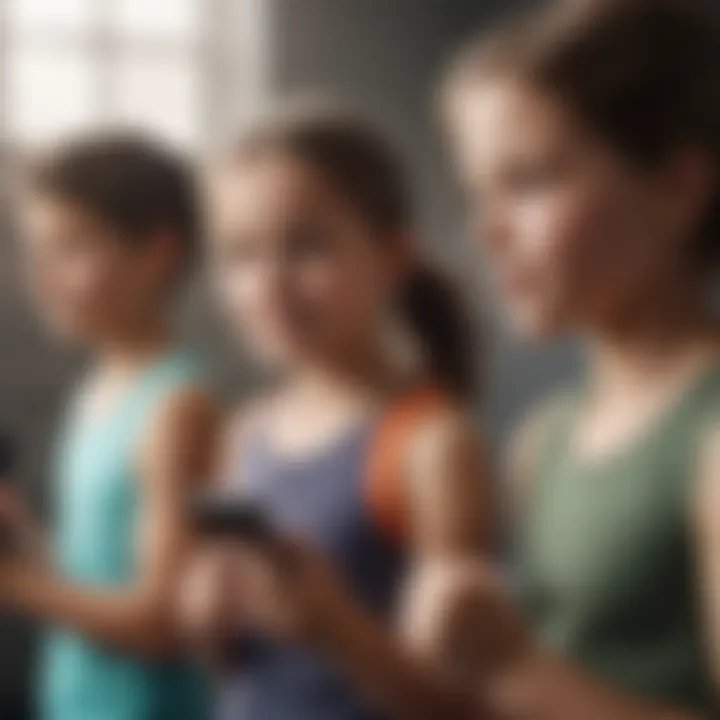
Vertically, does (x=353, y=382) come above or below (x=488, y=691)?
above

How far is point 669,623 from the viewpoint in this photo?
365mm

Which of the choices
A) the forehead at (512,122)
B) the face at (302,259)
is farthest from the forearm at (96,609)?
the forehead at (512,122)

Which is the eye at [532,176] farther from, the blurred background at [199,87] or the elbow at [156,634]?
the elbow at [156,634]

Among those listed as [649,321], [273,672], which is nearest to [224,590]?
[273,672]

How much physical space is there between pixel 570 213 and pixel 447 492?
11 centimetres

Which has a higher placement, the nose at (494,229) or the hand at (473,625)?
the nose at (494,229)

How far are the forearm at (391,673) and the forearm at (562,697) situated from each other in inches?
1.1

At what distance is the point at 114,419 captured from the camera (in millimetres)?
526

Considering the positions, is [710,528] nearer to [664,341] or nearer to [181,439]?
[664,341]

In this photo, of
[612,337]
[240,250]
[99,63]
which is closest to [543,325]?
[612,337]

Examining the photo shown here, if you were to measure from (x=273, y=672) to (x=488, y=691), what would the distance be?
0.10 meters

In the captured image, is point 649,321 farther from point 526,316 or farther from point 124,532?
point 124,532

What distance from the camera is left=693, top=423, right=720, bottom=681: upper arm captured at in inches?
13.6

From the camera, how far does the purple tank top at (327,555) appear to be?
451 mm
